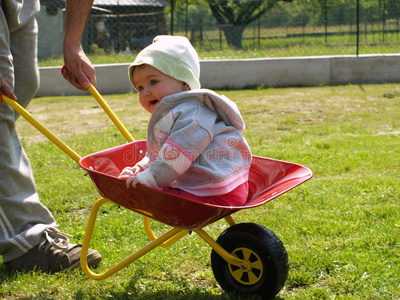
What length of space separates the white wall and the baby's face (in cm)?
750

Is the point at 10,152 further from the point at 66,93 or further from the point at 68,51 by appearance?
the point at 66,93

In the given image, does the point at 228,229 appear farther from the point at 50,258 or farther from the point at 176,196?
the point at 50,258

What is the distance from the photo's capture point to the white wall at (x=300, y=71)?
983cm

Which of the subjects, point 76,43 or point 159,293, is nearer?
point 159,293

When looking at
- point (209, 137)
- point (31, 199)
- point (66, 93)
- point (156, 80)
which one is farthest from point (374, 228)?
point (66, 93)

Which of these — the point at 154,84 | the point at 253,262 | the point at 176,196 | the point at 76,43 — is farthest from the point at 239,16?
the point at 176,196

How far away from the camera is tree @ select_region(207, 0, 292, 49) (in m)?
12.7

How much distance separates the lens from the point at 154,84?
2311 mm

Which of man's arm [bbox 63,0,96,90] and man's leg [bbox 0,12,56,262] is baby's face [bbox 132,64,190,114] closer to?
man's arm [bbox 63,0,96,90]

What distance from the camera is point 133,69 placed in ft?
7.73

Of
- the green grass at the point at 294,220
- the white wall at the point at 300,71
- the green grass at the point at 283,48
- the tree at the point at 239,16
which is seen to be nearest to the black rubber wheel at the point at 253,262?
the green grass at the point at 294,220

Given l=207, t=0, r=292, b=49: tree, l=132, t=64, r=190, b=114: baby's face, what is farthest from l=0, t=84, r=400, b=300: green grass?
l=207, t=0, r=292, b=49: tree

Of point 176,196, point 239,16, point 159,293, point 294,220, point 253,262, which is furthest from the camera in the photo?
point 239,16

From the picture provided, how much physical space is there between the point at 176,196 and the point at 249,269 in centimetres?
50
